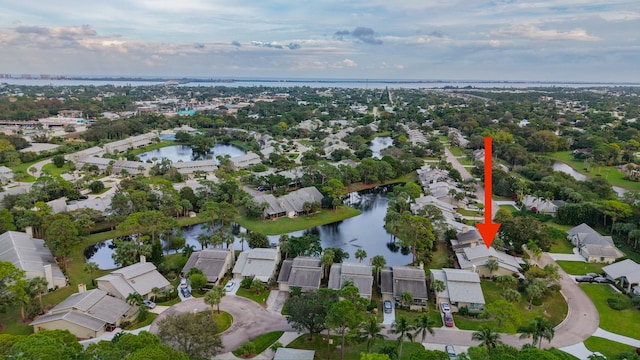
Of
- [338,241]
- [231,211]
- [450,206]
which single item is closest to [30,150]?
[231,211]

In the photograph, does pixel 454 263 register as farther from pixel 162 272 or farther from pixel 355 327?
pixel 162 272

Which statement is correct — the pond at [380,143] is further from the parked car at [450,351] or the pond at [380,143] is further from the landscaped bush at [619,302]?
the parked car at [450,351]

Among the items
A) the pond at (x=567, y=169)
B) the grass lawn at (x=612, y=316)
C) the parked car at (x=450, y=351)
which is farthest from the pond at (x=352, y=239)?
the pond at (x=567, y=169)

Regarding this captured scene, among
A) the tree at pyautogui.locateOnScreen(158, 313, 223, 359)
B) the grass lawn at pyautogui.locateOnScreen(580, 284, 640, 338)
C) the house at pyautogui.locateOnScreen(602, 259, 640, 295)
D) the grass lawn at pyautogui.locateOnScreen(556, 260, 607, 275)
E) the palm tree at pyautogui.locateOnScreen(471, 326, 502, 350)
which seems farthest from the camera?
the grass lawn at pyautogui.locateOnScreen(556, 260, 607, 275)

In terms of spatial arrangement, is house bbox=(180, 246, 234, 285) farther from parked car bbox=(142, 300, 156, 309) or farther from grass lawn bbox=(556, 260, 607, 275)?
grass lawn bbox=(556, 260, 607, 275)

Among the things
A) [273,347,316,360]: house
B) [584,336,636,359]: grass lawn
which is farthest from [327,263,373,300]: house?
[584,336,636,359]: grass lawn

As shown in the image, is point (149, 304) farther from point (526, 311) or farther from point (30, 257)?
point (526, 311)

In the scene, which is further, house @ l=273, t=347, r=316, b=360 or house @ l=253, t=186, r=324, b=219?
house @ l=253, t=186, r=324, b=219
